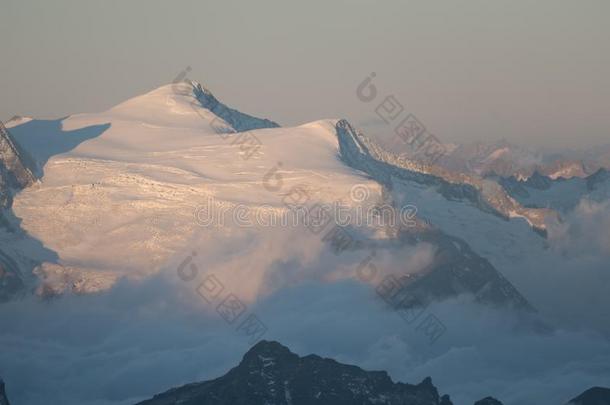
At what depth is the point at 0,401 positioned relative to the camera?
19575 cm
